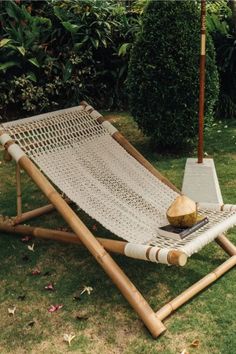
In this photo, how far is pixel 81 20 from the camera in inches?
293

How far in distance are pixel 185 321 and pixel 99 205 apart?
3.25 feet

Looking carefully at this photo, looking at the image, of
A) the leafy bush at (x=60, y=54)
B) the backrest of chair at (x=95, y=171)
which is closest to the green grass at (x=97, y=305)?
the backrest of chair at (x=95, y=171)

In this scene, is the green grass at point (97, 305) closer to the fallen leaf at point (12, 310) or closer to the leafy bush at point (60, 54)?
the fallen leaf at point (12, 310)

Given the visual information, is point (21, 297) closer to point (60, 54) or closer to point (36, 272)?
point (36, 272)

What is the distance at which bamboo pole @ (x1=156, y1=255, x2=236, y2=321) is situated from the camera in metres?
2.76

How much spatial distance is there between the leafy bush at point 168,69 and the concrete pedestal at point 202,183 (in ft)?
4.27

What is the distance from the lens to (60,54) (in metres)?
7.37

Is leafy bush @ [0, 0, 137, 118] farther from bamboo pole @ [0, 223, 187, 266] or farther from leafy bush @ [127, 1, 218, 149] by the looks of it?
bamboo pole @ [0, 223, 187, 266]

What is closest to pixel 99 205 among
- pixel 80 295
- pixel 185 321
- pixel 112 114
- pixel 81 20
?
pixel 80 295

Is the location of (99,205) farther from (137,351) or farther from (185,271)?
(137,351)

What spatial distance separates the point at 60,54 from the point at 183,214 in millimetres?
4877

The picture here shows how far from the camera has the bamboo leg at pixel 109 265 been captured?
2682mm

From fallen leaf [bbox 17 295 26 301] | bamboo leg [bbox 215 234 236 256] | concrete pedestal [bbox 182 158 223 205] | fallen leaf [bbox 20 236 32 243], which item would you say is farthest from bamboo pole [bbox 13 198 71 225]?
bamboo leg [bbox 215 234 236 256]

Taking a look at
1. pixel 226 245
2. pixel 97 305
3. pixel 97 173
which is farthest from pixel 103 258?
pixel 97 173
